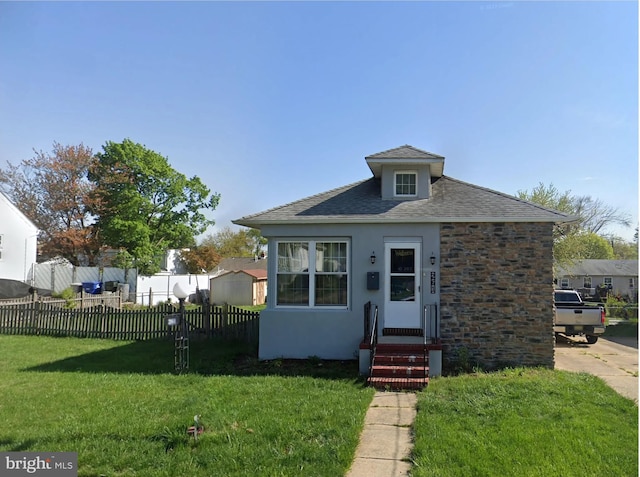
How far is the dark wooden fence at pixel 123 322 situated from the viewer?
1270 centimetres

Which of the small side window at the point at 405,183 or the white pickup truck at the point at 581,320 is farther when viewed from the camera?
the white pickup truck at the point at 581,320

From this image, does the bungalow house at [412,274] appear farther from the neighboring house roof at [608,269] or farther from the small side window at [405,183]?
the neighboring house roof at [608,269]

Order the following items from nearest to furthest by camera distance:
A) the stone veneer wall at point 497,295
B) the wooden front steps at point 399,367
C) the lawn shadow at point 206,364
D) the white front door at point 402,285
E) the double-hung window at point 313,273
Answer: the wooden front steps at point 399,367 → the lawn shadow at point 206,364 → the stone veneer wall at point 497,295 → the white front door at point 402,285 → the double-hung window at point 313,273

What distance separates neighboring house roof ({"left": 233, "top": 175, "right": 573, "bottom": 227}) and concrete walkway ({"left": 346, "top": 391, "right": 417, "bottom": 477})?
4.09m

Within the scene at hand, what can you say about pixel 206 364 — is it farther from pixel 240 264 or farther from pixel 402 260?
pixel 240 264

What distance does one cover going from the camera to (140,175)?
29859 mm

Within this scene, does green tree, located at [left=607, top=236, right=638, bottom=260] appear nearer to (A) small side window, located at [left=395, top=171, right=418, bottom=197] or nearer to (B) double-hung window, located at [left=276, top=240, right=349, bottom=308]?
(A) small side window, located at [left=395, top=171, right=418, bottom=197]

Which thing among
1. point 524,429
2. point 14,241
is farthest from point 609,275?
point 14,241

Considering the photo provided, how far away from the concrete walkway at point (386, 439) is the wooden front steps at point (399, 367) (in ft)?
1.62

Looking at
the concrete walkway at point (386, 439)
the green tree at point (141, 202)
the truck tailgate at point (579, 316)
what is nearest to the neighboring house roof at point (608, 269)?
the truck tailgate at point (579, 316)

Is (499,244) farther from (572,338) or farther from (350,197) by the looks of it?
(572,338)

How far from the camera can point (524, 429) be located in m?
5.46

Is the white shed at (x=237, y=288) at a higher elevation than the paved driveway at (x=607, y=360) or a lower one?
higher

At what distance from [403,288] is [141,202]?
24.0 meters
